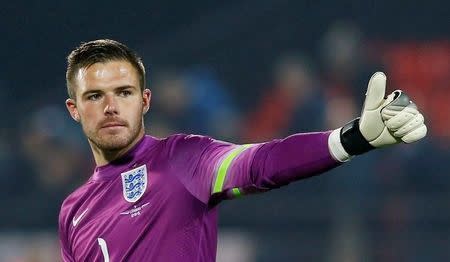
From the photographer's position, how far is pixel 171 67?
8.98 m

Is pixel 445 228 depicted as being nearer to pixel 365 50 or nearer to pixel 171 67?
pixel 365 50

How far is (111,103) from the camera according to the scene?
11.2 ft

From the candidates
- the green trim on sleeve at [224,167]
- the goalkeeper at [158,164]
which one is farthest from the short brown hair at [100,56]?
the green trim on sleeve at [224,167]

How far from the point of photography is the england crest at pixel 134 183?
11.1ft

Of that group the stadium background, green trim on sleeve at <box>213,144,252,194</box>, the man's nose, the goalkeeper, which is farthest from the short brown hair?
the stadium background

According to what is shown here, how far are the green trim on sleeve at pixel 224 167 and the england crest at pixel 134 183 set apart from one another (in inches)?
11.8

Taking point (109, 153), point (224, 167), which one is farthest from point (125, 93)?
point (224, 167)

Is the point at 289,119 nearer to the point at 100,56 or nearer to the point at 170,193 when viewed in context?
the point at 100,56

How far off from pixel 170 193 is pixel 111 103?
14.2 inches

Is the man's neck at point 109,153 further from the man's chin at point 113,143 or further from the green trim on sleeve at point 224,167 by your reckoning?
the green trim on sleeve at point 224,167

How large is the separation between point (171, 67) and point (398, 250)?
2.54 metres

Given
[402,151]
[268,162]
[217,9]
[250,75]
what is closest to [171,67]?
[250,75]

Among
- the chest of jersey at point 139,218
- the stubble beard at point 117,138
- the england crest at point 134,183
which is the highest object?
the stubble beard at point 117,138

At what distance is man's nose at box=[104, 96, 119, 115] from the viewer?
342 centimetres
